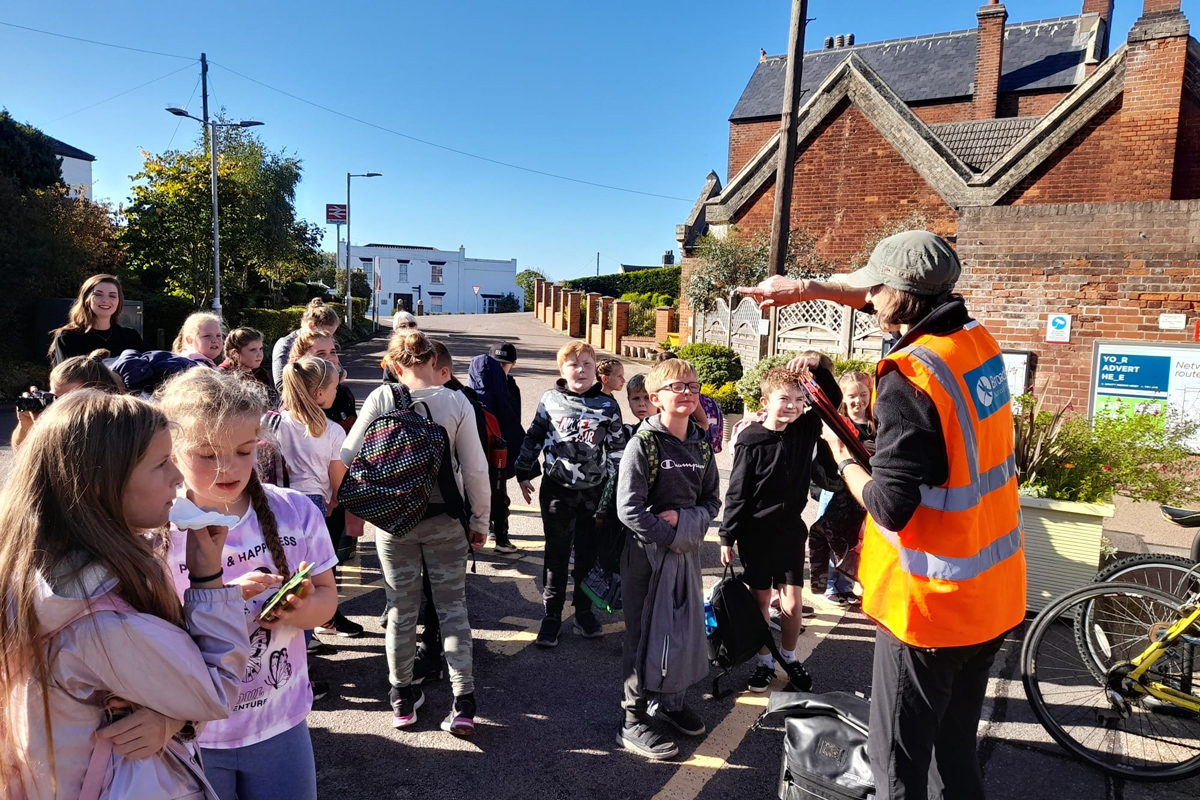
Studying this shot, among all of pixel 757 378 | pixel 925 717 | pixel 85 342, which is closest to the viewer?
pixel 925 717

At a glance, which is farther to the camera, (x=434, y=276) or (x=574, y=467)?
(x=434, y=276)

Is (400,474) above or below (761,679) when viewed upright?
above

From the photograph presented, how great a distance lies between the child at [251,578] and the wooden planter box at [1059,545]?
453cm

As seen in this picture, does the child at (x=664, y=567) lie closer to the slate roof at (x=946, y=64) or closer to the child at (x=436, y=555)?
the child at (x=436, y=555)

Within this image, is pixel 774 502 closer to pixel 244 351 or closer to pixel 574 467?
pixel 574 467

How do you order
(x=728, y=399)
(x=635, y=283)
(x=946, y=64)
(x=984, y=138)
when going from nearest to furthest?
(x=728, y=399)
(x=984, y=138)
(x=946, y=64)
(x=635, y=283)

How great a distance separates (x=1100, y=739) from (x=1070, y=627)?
1.00 m

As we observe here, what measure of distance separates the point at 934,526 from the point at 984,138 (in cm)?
2199

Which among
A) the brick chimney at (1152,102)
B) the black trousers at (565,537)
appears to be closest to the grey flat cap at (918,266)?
the black trousers at (565,537)

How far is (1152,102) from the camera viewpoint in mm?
13266

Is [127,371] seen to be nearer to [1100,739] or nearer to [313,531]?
[313,531]

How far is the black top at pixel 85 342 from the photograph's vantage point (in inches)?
212

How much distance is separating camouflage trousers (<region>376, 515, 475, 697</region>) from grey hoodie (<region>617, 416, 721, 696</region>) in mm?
833

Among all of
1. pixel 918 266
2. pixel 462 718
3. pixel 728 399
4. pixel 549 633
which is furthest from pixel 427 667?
pixel 728 399
